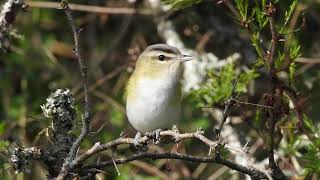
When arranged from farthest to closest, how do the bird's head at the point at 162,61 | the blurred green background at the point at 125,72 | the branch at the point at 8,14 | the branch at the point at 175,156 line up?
the blurred green background at the point at 125,72 < the bird's head at the point at 162,61 < the branch at the point at 8,14 < the branch at the point at 175,156

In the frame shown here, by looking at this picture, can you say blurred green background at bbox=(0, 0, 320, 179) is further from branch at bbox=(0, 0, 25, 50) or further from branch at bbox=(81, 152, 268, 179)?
branch at bbox=(81, 152, 268, 179)

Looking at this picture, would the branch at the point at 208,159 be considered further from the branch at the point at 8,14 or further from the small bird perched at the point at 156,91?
the branch at the point at 8,14

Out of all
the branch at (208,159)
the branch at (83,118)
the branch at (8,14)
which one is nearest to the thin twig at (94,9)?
the branch at (8,14)

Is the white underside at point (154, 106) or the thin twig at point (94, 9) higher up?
the thin twig at point (94, 9)

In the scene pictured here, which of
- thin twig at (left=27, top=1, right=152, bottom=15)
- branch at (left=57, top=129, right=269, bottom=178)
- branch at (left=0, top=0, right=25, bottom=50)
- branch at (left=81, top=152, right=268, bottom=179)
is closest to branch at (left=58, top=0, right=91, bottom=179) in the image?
branch at (left=57, top=129, right=269, bottom=178)

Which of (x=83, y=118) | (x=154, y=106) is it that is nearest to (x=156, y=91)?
(x=154, y=106)

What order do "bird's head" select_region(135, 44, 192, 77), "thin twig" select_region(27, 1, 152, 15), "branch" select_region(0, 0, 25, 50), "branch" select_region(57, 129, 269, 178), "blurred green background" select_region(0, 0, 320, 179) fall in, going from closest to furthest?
"branch" select_region(57, 129, 269, 178) → "branch" select_region(0, 0, 25, 50) → "bird's head" select_region(135, 44, 192, 77) → "blurred green background" select_region(0, 0, 320, 179) → "thin twig" select_region(27, 1, 152, 15)

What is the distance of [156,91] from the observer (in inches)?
125

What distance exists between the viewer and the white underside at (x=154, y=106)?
314 cm

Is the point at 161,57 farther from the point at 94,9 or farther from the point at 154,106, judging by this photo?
the point at 94,9

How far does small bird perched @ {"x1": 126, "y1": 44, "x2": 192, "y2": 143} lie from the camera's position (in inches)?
124

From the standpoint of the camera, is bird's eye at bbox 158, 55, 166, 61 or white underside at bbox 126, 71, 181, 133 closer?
white underside at bbox 126, 71, 181, 133

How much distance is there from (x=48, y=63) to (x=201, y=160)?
113 inches

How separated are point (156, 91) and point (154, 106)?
0.08 meters
